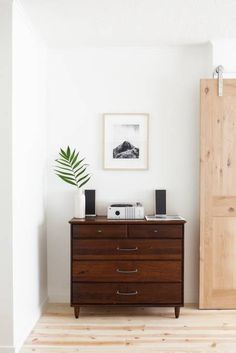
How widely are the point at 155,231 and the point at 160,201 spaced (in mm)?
413

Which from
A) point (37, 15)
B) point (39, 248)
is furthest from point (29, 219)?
point (37, 15)

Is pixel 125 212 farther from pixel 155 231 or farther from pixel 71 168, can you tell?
pixel 71 168

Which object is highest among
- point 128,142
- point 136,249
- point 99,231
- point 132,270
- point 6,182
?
point 128,142

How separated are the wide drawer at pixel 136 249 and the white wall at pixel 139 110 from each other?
47 cm

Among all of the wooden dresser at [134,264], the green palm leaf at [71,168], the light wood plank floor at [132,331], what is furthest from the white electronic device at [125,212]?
the light wood plank floor at [132,331]

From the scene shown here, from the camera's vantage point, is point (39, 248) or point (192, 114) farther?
point (192, 114)

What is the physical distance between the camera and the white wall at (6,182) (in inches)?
102

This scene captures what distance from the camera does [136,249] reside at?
3.23 metres

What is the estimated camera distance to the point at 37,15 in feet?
9.61

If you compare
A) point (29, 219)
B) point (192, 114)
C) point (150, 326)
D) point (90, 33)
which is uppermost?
point (90, 33)

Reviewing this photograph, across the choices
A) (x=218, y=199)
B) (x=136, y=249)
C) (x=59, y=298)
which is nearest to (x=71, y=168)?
(x=136, y=249)

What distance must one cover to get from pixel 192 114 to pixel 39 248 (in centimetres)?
190

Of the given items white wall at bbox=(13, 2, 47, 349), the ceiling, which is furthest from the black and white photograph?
the ceiling

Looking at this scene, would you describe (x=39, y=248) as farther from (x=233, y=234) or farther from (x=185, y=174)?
(x=233, y=234)
